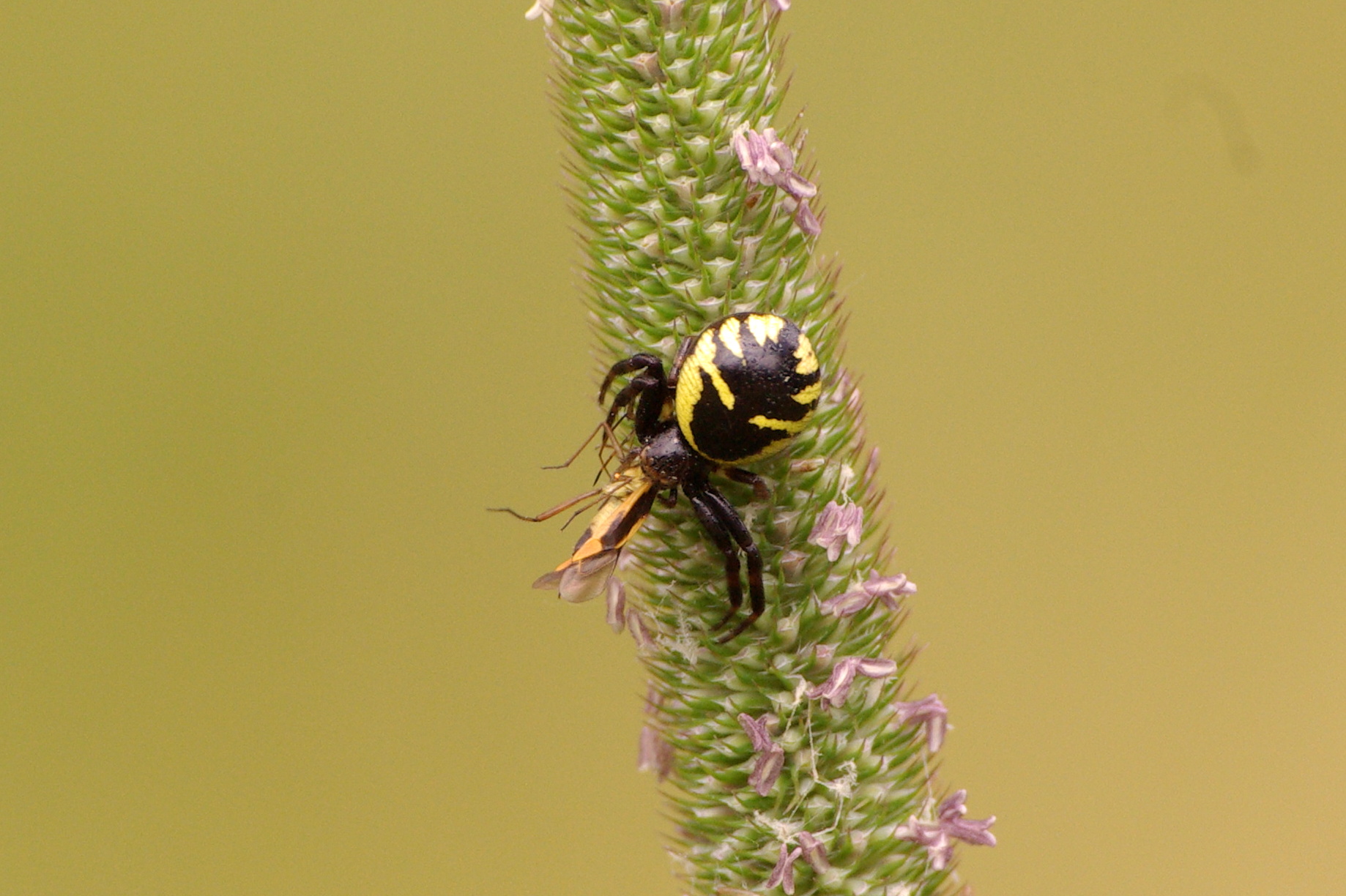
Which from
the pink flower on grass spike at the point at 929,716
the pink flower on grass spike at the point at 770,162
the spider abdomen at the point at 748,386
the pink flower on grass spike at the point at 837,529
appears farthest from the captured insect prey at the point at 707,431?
the pink flower on grass spike at the point at 929,716

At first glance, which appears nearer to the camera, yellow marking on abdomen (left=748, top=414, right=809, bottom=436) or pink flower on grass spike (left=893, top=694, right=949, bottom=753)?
yellow marking on abdomen (left=748, top=414, right=809, bottom=436)

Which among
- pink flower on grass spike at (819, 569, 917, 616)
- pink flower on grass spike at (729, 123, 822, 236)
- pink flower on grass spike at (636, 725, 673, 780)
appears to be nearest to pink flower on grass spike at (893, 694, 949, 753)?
pink flower on grass spike at (819, 569, 917, 616)

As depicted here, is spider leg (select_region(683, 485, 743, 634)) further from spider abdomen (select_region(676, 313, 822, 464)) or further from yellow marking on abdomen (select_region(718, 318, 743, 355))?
yellow marking on abdomen (select_region(718, 318, 743, 355))

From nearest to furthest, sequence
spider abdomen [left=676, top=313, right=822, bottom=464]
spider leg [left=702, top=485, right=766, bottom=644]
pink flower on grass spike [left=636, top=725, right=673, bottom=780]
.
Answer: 1. spider abdomen [left=676, top=313, right=822, bottom=464]
2. spider leg [left=702, top=485, right=766, bottom=644]
3. pink flower on grass spike [left=636, top=725, right=673, bottom=780]

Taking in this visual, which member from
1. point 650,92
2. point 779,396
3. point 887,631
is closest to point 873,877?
point 887,631

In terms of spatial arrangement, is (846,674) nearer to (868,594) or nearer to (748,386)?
(868,594)

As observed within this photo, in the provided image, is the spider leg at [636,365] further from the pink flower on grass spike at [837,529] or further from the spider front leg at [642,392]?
the pink flower on grass spike at [837,529]

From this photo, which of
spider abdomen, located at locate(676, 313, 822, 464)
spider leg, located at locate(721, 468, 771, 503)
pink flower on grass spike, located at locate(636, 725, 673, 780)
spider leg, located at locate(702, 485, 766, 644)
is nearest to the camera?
spider abdomen, located at locate(676, 313, 822, 464)

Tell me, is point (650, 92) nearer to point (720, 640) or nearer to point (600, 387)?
point (600, 387)
